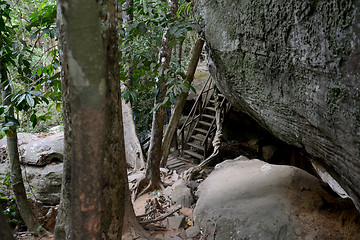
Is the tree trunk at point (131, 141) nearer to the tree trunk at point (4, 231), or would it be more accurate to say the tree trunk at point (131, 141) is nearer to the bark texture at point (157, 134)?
the bark texture at point (157, 134)

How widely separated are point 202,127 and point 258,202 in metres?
4.96

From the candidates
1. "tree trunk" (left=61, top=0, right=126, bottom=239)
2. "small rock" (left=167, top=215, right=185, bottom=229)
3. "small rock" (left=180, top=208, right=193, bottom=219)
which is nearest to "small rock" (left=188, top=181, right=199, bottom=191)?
"small rock" (left=180, top=208, right=193, bottom=219)

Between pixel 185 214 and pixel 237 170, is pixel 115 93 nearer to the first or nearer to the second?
pixel 185 214

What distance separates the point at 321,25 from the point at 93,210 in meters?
1.74

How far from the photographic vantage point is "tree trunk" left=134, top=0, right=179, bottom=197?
15.8ft

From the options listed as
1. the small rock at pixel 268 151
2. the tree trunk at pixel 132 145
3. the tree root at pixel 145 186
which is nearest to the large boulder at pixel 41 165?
the tree trunk at pixel 132 145

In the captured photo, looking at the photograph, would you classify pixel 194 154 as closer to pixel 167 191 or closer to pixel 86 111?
pixel 167 191

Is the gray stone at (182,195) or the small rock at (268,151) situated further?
the small rock at (268,151)

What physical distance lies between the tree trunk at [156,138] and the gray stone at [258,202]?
92 centimetres

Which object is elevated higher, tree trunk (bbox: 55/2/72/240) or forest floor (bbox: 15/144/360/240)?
tree trunk (bbox: 55/2/72/240)

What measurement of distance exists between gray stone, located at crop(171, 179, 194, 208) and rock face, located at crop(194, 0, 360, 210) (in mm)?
1930

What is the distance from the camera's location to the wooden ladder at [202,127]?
7.49m

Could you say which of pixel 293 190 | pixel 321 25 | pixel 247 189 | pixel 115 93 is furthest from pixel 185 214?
pixel 321 25

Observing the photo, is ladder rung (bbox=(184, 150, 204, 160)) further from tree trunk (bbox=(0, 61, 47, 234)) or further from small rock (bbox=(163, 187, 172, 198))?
tree trunk (bbox=(0, 61, 47, 234))
